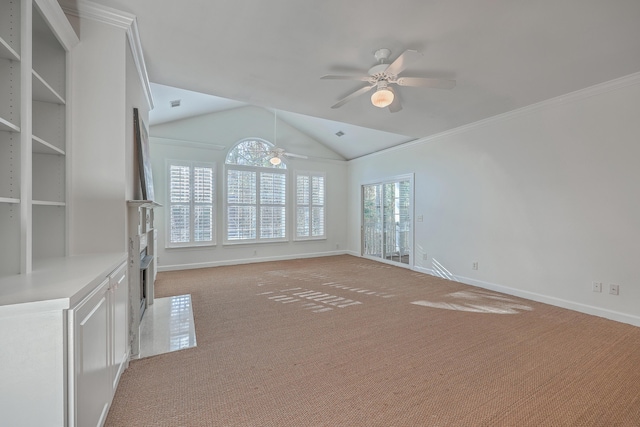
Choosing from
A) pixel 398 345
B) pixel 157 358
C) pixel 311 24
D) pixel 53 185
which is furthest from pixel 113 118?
pixel 398 345

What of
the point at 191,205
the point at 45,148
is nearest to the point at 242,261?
the point at 191,205

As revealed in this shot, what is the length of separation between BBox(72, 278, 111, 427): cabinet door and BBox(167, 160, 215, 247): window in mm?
4562

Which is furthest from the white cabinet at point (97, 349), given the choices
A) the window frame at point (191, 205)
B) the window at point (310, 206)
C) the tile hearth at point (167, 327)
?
the window at point (310, 206)

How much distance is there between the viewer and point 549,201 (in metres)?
3.73

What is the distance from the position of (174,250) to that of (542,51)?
6547 mm

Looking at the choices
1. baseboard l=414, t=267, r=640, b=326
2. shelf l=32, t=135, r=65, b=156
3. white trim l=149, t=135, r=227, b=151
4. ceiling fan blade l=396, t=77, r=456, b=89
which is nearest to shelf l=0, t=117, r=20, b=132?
shelf l=32, t=135, r=65, b=156

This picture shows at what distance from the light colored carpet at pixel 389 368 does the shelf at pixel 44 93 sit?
2104 millimetres

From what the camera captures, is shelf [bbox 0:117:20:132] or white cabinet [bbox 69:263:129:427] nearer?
white cabinet [bbox 69:263:129:427]

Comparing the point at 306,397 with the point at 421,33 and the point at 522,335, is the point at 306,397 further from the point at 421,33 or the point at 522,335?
the point at 421,33

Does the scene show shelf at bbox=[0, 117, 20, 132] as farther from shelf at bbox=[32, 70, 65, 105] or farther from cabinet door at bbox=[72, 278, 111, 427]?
cabinet door at bbox=[72, 278, 111, 427]

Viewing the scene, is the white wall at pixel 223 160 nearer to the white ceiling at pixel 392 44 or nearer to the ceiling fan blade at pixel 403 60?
the white ceiling at pixel 392 44

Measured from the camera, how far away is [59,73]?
2027 mm

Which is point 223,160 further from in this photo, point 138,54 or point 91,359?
point 91,359

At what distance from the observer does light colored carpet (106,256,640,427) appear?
169cm
